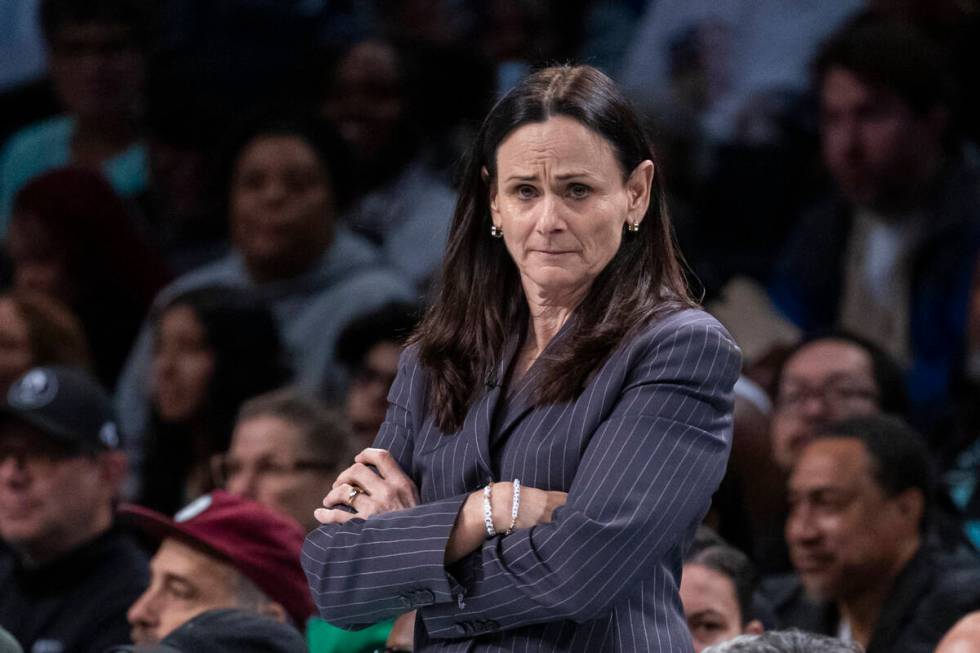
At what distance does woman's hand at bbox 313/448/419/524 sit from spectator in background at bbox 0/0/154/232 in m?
4.45

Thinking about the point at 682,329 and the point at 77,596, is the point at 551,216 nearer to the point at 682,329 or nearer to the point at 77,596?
the point at 682,329

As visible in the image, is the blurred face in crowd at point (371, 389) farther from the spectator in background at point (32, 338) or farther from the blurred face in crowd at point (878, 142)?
the blurred face in crowd at point (878, 142)

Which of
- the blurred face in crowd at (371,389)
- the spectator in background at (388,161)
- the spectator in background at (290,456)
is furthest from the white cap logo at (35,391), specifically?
the spectator in background at (388,161)

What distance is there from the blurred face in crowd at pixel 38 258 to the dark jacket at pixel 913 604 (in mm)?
2985

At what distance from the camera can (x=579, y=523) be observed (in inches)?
85.7

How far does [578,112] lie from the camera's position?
230cm

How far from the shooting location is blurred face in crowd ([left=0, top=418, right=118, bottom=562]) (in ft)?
14.1

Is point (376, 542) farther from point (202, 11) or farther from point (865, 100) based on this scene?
point (202, 11)

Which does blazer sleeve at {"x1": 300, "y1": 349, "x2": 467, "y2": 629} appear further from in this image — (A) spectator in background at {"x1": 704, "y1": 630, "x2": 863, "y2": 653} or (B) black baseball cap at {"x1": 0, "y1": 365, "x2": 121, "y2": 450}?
(B) black baseball cap at {"x1": 0, "y1": 365, "x2": 121, "y2": 450}

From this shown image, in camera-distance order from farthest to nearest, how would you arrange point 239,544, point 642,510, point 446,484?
point 239,544, point 446,484, point 642,510

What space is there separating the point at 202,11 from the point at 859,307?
109 inches

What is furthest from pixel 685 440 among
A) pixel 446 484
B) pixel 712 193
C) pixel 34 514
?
pixel 712 193

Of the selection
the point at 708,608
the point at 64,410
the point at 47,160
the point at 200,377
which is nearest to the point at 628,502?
the point at 708,608

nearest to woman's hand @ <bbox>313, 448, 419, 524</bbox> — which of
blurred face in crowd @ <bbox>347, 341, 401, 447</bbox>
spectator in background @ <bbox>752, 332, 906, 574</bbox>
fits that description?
spectator in background @ <bbox>752, 332, 906, 574</bbox>
